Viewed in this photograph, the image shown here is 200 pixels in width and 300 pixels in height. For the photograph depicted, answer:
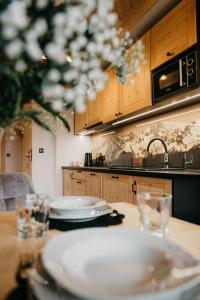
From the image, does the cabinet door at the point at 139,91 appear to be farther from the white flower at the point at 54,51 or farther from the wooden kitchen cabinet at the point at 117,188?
the white flower at the point at 54,51

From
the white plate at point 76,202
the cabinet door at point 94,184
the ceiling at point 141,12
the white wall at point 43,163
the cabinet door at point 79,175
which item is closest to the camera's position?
the white plate at point 76,202

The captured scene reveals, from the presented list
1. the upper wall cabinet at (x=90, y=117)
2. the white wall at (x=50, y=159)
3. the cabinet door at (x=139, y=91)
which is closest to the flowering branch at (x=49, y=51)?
the cabinet door at (x=139, y=91)

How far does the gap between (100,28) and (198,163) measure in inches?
87.6

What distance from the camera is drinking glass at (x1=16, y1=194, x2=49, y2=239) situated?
771 millimetres

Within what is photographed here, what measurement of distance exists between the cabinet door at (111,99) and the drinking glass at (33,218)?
275 cm

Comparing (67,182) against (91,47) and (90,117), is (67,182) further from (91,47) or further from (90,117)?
(91,47)

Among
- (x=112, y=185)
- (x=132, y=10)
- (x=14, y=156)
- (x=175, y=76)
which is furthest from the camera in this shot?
(x=14, y=156)

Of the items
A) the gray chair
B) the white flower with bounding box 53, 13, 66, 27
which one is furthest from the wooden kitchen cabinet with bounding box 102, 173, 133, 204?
the white flower with bounding box 53, 13, 66, 27

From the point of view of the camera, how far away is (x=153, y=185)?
2.18 meters

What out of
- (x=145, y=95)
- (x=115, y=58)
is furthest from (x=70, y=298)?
(x=145, y=95)

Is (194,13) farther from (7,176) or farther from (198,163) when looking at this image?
(7,176)

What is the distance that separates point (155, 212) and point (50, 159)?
4617 mm

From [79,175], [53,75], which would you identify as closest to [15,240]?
[53,75]

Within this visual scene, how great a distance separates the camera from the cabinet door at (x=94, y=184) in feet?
11.1
